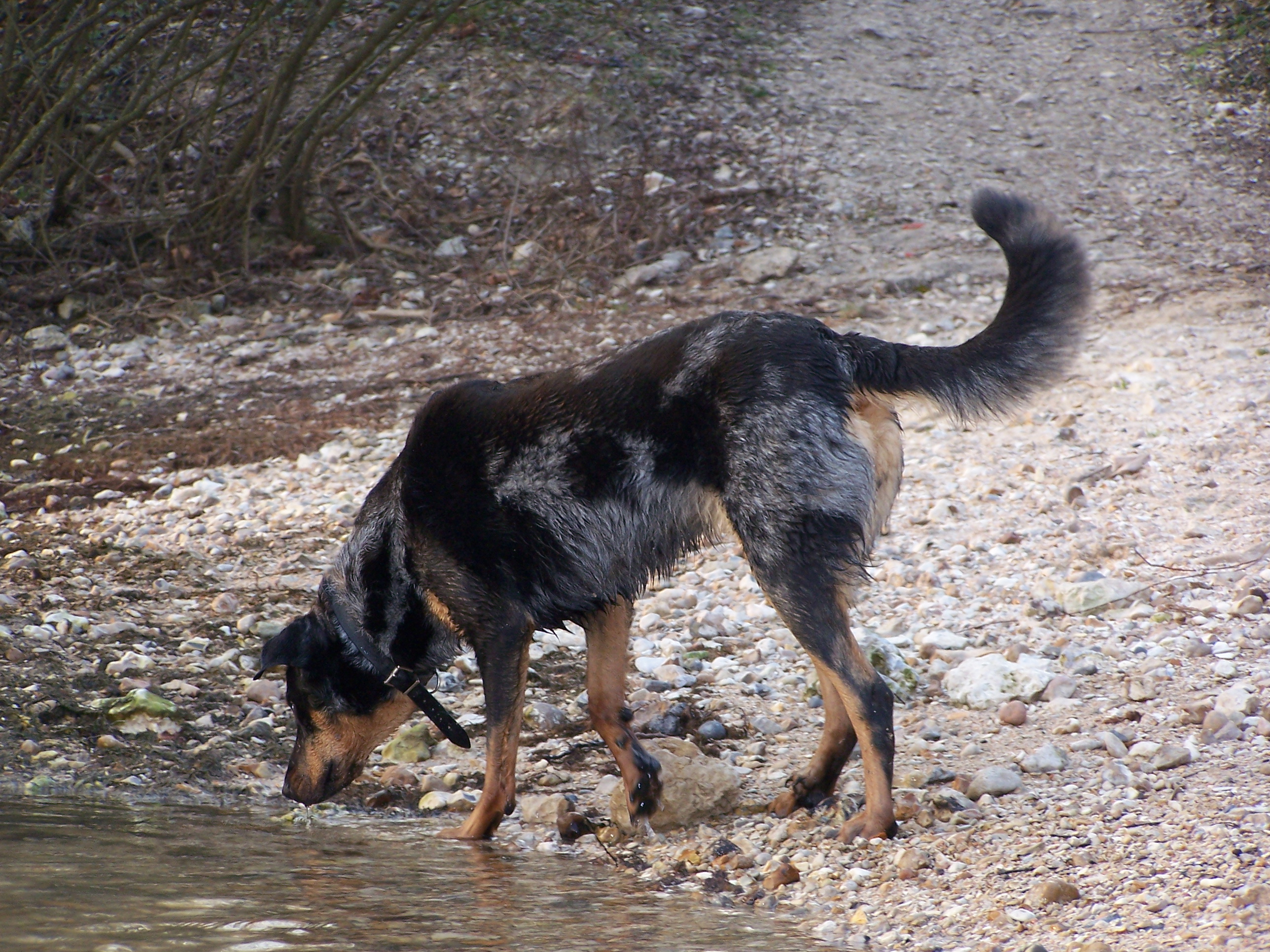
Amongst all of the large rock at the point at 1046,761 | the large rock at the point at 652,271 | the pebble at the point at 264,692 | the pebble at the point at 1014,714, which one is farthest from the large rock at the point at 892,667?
the large rock at the point at 652,271

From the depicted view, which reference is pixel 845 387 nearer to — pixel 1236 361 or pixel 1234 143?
pixel 1236 361

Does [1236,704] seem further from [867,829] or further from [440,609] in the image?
[440,609]

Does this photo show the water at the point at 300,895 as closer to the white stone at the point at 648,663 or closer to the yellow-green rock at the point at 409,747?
the yellow-green rock at the point at 409,747

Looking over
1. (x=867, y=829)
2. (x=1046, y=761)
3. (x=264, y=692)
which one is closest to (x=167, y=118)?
(x=264, y=692)

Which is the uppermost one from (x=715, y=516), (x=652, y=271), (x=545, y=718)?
(x=715, y=516)

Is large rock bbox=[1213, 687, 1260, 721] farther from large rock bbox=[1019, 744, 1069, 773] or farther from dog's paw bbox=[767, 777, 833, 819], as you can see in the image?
dog's paw bbox=[767, 777, 833, 819]

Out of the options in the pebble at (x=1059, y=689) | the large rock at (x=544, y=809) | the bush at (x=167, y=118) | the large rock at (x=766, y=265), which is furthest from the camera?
the large rock at (x=766, y=265)

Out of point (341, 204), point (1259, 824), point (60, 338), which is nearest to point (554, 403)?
point (1259, 824)

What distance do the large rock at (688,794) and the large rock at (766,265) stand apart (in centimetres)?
728

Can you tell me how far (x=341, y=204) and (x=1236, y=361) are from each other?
346 inches

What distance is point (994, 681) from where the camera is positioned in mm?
4977

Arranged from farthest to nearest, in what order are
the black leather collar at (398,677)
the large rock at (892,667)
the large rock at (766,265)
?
the large rock at (766,265) → the large rock at (892,667) → the black leather collar at (398,677)

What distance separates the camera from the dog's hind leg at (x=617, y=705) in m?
4.28

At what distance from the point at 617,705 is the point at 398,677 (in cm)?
87
